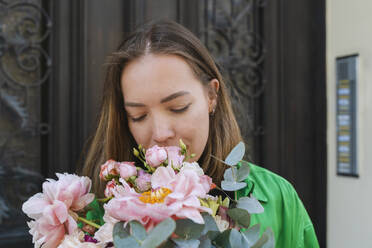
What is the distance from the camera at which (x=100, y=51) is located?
162 centimetres

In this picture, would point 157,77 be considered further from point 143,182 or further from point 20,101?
point 20,101

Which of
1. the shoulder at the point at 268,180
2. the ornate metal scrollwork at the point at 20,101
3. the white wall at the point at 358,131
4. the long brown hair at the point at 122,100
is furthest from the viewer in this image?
the white wall at the point at 358,131

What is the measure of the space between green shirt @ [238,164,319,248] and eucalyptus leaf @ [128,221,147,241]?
538 mm

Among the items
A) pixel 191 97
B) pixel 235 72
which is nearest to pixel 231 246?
pixel 191 97

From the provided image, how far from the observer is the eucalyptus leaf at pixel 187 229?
1.85 ft

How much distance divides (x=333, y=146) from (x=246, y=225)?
1.47 meters

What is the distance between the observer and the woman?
0.94 m

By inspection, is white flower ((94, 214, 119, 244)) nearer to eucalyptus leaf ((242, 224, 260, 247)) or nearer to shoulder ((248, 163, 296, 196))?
eucalyptus leaf ((242, 224, 260, 247))

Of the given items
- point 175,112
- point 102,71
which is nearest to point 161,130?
point 175,112

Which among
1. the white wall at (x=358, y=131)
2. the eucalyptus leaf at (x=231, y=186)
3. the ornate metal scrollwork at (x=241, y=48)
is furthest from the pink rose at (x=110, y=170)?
the white wall at (x=358, y=131)

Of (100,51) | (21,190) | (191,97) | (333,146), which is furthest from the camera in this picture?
(333,146)

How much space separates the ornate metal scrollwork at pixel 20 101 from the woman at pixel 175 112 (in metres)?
0.37

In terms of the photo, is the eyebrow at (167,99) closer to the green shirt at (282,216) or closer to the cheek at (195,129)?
the cheek at (195,129)

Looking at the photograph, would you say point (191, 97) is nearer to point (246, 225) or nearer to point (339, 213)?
point (246, 225)
